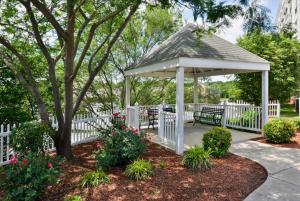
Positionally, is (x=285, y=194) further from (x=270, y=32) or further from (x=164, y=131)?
(x=164, y=131)

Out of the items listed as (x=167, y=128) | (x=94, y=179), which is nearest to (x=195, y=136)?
(x=167, y=128)

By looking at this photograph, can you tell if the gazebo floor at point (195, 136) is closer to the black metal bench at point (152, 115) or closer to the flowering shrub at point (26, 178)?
the black metal bench at point (152, 115)

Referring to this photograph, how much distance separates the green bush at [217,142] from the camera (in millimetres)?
6372

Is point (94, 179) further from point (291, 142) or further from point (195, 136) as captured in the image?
point (291, 142)

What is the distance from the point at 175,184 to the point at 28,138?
3339 mm

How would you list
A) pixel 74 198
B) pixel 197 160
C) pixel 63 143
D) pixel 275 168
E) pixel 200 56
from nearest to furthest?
pixel 74 198
pixel 197 160
pixel 275 168
pixel 63 143
pixel 200 56

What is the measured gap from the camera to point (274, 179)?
194 inches

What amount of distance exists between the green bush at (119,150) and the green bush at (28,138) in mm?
1343

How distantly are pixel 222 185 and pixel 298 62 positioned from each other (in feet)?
45.5

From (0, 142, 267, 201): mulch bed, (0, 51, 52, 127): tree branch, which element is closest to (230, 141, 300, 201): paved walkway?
(0, 142, 267, 201): mulch bed

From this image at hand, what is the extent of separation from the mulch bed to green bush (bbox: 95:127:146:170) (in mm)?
236

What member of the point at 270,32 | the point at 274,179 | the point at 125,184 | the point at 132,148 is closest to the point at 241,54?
the point at 270,32

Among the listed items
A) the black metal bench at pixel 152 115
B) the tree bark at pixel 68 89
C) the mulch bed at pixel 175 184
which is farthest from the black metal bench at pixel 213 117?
the tree bark at pixel 68 89

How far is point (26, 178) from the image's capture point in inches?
151
